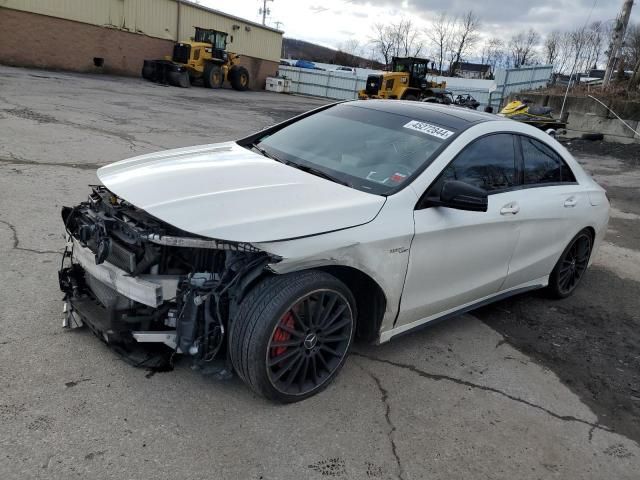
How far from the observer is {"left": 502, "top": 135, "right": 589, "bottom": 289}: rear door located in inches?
156

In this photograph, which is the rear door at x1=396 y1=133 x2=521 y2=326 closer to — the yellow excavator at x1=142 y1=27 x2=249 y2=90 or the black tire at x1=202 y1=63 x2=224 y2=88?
the yellow excavator at x1=142 y1=27 x2=249 y2=90

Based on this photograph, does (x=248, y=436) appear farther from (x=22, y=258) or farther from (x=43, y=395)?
(x=22, y=258)

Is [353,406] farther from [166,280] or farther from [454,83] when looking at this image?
[454,83]

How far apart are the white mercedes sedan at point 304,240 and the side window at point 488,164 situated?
14 millimetres

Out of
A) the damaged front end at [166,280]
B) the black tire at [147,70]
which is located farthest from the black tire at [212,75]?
the damaged front end at [166,280]

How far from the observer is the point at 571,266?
15.9 feet

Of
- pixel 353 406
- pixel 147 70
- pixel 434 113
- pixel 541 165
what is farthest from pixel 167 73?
pixel 353 406

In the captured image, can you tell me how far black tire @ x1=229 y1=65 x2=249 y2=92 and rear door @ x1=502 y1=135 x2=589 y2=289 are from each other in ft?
90.0

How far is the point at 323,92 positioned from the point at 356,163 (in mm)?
34443

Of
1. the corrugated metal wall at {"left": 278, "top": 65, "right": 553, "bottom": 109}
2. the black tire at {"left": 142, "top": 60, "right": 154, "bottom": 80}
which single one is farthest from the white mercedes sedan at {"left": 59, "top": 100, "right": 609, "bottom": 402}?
the black tire at {"left": 142, "top": 60, "right": 154, "bottom": 80}

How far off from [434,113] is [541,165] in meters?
1.05

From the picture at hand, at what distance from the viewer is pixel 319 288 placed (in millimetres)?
2770

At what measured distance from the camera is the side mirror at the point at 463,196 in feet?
10.1

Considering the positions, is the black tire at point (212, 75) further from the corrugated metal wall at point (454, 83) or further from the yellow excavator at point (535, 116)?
the yellow excavator at point (535, 116)
